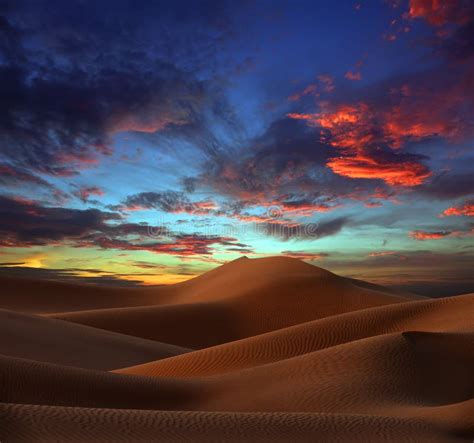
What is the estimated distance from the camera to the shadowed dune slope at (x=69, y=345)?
56.7 ft

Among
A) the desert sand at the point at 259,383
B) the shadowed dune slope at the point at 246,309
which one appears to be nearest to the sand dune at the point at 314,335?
the desert sand at the point at 259,383

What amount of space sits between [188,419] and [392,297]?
121ft

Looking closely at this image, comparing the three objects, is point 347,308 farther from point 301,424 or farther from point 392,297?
point 301,424

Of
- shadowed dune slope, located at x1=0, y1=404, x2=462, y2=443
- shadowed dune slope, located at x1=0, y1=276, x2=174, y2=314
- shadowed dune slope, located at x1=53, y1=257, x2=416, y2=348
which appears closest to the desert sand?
shadowed dune slope, located at x1=0, y1=404, x2=462, y2=443

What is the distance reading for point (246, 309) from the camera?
3841cm

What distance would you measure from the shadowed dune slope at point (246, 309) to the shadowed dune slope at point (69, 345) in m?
8.46

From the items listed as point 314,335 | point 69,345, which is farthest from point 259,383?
point 69,345

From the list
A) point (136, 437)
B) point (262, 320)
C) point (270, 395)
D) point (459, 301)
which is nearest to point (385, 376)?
point (270, 395)

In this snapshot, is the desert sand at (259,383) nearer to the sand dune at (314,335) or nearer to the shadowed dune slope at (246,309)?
the sand dune at (314,335)

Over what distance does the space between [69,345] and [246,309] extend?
67.4 ft

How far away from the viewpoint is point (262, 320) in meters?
36.6

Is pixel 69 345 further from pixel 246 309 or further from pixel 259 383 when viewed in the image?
pixel 246 309

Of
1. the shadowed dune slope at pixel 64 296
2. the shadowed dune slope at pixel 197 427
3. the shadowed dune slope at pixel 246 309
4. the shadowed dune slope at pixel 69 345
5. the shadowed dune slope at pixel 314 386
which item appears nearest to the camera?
the shadowed dune slope at pixel 197 427

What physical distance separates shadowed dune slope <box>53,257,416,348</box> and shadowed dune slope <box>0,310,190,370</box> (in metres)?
8.46
